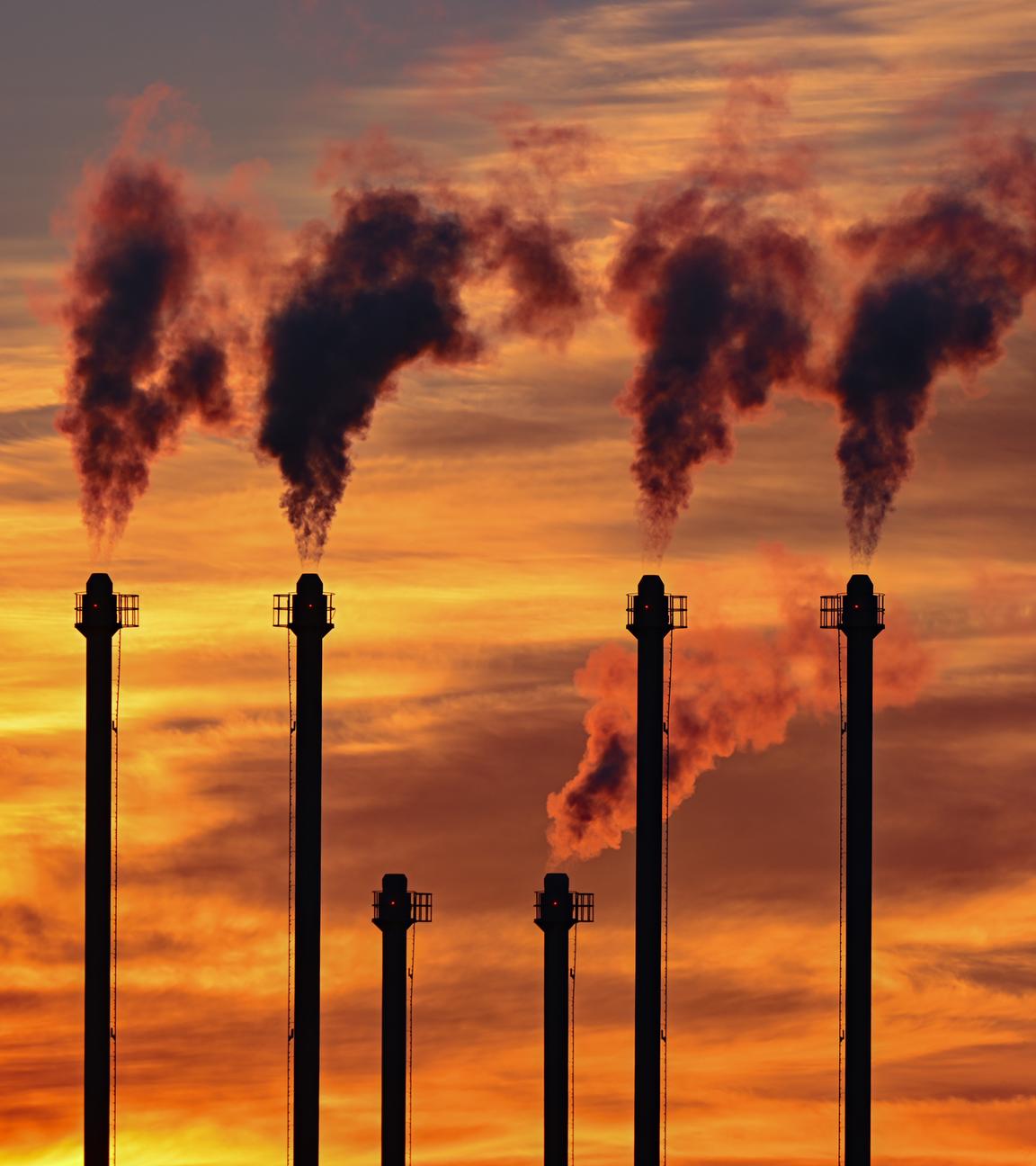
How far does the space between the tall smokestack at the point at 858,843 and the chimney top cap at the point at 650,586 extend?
391 centimetres

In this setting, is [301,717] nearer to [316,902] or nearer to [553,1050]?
[316,902]

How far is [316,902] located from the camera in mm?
92750

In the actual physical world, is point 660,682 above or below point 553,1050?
above

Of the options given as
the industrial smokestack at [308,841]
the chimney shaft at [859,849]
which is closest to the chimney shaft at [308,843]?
the industrial smokestack at [308,841]

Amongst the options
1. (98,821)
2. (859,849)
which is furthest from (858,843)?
(98,821)

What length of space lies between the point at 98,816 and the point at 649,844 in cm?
1183

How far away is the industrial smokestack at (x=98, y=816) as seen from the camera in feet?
299

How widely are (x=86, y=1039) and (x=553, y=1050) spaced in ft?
38.8

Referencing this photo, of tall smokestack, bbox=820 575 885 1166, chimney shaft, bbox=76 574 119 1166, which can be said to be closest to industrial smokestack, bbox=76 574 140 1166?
chimney shaft, bbox=76 574 119 1166

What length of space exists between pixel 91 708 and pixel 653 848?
12.4 meters

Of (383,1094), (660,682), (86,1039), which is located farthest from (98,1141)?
(660,682)

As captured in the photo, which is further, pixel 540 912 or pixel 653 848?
pixel 540 912

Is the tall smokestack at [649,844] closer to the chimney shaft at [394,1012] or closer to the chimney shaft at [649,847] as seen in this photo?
the chimney shaft at [649,847]

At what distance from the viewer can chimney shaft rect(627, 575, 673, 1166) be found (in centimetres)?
9206
